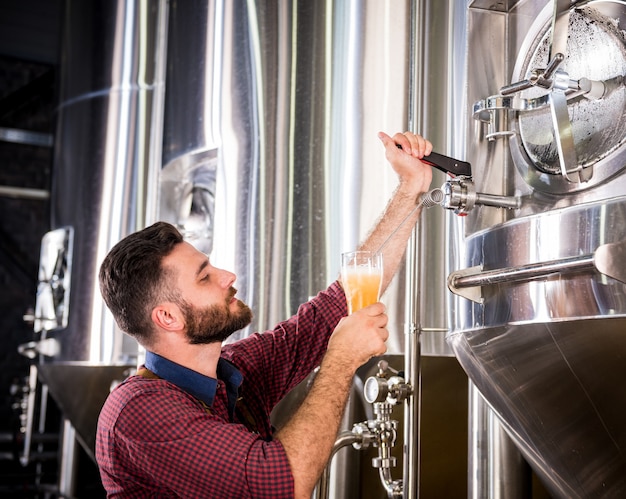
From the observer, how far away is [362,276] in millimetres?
1450

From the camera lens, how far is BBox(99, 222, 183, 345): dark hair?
170 cm

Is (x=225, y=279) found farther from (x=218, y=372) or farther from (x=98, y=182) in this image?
(x=98, y=182)

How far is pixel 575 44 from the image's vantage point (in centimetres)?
113

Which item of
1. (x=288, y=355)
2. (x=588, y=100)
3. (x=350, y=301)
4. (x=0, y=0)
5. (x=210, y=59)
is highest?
(x=0, y=0)

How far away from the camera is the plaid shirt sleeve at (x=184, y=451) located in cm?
139

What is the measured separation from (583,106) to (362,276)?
0.51 meters

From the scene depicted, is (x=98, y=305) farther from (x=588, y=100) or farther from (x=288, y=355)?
(x=588, y=100)

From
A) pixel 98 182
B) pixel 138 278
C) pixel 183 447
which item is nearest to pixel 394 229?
pixel 138 278

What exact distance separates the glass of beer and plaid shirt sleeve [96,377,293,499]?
30 centimetres

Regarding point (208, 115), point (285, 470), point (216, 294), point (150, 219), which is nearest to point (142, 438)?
point (285, 470)

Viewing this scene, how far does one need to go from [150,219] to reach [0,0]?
11.1 ft

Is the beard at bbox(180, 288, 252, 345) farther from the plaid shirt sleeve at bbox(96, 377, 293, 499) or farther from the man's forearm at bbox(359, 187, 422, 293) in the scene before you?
the man's forearm at bbox(359, 187, 422, 293)

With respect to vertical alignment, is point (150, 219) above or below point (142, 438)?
above

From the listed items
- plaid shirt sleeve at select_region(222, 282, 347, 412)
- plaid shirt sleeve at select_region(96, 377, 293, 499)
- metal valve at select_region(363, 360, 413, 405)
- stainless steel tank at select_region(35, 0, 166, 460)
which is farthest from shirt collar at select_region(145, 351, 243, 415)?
stainless steel tank at select_region(35, 0, 166, 460)
